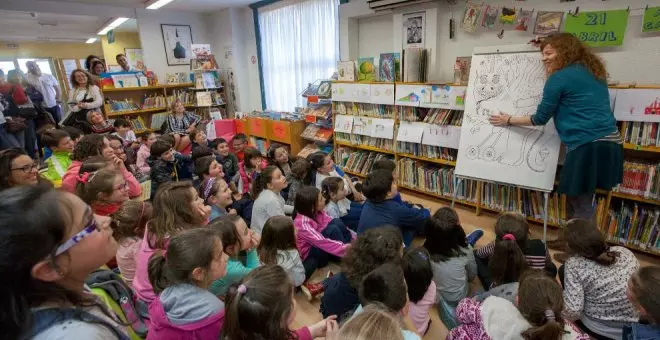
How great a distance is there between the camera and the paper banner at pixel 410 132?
11.9 feet

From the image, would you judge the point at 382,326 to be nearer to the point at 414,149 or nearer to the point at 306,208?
the point at 306,208

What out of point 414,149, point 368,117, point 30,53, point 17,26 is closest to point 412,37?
point 368,117

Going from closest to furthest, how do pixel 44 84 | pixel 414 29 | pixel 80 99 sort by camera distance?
pixel 414 29
pixel 80 99
pixel 44 84

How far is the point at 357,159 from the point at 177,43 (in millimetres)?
4540

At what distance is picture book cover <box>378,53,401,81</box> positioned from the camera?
372 centimetres

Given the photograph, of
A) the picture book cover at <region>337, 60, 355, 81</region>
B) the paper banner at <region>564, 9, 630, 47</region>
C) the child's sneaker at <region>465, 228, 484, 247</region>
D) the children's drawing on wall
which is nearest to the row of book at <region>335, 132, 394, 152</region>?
the picture book cover at <region>337, 60, 355, 81</region>

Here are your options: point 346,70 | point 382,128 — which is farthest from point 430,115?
point 346,70

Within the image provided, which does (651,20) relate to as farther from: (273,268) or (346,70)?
(273,268)

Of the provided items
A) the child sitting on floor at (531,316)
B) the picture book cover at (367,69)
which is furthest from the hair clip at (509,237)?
the picture book cover at (367,69)

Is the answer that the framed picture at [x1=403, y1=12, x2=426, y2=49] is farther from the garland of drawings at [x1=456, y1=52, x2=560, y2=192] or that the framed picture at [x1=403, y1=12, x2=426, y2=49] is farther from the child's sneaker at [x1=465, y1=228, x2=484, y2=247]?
the child's sneaker at [x1=465, y1=228, x2=484, y2=247]

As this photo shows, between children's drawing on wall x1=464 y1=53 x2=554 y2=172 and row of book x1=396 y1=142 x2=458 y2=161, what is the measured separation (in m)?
0.42

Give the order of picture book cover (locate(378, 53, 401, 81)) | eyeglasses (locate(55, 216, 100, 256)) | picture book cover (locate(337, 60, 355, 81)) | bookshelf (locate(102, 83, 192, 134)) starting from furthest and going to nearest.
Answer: bookshelf (locate(102, 83, 192, 134)) → picture book cover (locate(337, 60, 355, 81)) → picture book cover (locate(378, 53, 401, 81)) → eyeglasses (locate(55, 216, 100, 256))

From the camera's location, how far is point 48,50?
12.9m

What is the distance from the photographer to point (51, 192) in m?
0.78
